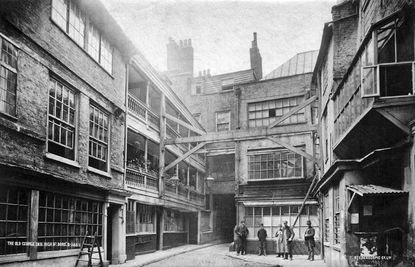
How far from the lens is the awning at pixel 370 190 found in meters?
9.11

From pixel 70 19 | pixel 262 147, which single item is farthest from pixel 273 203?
pixel 70 19

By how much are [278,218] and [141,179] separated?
9.50 metres

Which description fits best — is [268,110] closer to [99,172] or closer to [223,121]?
[223,121]

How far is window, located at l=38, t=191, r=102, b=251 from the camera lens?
10.5m

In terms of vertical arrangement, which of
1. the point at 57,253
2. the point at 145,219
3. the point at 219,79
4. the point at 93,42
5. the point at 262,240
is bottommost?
the point at 262,240

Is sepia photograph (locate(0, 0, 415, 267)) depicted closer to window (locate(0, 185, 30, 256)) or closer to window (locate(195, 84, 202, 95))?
window (locate(0, 185, 30, 256))

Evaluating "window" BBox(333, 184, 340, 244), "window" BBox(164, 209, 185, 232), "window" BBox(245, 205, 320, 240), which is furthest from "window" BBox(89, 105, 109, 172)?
"window" BBox(245, 205, 320, 240)

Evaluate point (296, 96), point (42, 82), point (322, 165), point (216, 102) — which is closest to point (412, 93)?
point (42, 82)

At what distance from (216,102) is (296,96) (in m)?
8.23

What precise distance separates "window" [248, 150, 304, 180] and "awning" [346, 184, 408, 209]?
1424 centimetres

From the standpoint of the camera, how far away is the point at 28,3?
31.9 feet

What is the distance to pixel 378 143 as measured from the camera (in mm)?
9867

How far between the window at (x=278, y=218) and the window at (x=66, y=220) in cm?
1265

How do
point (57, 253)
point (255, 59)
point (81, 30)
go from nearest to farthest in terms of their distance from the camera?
point (57, 253), point (81, 30), point (255, 59)
